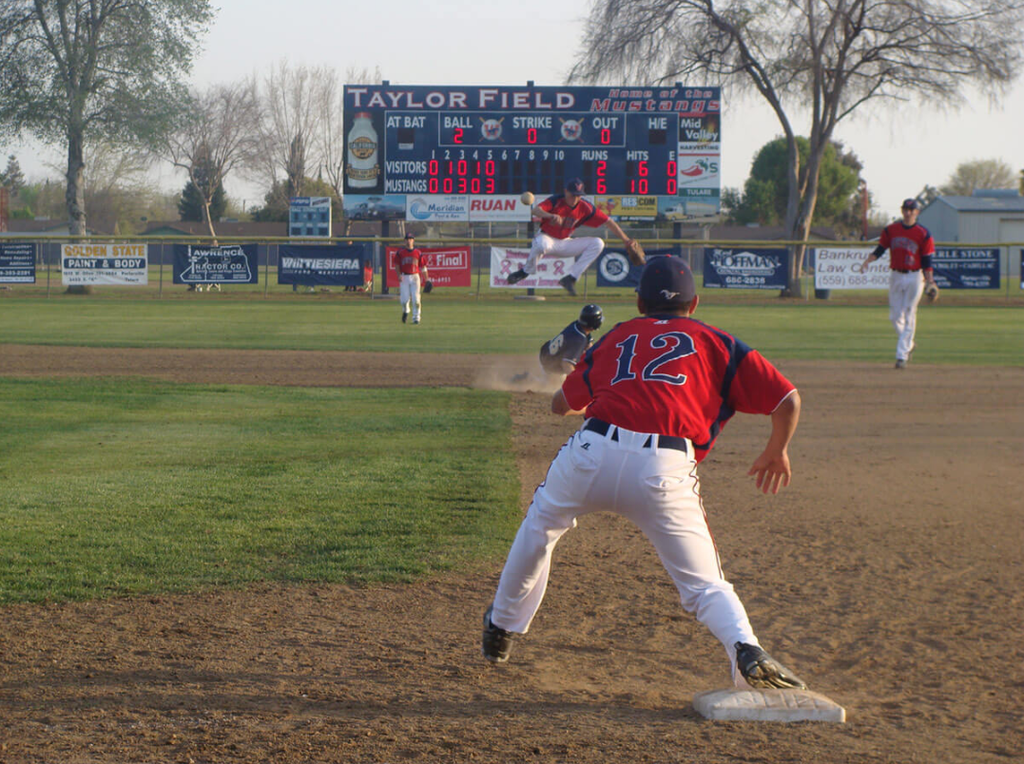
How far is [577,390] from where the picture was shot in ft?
12.9

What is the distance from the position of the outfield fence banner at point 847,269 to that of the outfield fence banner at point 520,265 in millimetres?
7737

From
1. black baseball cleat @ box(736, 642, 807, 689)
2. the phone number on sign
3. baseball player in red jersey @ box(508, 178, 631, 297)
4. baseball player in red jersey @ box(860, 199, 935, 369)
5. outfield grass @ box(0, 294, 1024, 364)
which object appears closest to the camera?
black baseball cleat @ box(736, 642, 807, 689)

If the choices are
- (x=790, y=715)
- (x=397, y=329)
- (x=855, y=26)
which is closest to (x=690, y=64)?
(x=855, y=26)

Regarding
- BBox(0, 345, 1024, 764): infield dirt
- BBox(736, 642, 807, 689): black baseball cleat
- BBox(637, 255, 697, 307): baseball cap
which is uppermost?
BBox(637, 255, 697, 307): baseball cap

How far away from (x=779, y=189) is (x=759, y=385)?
76.5 m

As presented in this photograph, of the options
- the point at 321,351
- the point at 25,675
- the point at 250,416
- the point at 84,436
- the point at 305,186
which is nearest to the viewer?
the point at 25,675

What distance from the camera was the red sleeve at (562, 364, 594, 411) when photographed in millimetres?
3912

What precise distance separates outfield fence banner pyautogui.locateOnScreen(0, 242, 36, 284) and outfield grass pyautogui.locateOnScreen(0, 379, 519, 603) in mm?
22190

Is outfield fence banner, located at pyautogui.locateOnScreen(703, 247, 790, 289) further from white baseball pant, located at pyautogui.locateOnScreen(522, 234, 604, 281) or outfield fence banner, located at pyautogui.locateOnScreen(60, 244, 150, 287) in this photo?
white baseball pant, located at pyautogui.locateOnScreen(522, 234, 604, 281)

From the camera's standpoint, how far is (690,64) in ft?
127

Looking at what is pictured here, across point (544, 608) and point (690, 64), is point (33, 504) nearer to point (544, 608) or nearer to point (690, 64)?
point (544, 608)

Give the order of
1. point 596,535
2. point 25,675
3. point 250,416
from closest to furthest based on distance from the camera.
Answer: point 25,675, point 596,535, point 250,416

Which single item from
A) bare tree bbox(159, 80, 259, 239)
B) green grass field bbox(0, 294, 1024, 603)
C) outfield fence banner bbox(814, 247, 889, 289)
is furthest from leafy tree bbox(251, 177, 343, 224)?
green grass field bbox(0, 294, 1024, 603)

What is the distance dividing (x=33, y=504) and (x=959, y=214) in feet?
257
